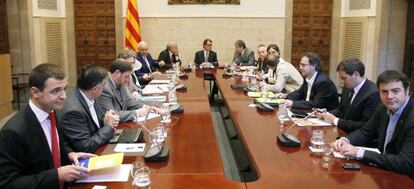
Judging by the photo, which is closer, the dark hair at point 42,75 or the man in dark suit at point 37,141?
the man in dark suit at point 37,141

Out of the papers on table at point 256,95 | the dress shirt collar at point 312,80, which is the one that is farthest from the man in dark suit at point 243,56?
the dress shirt collar at point 312,80

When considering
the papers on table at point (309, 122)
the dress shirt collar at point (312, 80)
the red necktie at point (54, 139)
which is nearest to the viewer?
the red necktie at point (54, 139)

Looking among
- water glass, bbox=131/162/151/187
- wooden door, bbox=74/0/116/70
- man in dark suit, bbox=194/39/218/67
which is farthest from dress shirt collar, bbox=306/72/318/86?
wooden door, bbox=74/0/116/70

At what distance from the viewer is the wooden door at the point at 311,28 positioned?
10.2 m

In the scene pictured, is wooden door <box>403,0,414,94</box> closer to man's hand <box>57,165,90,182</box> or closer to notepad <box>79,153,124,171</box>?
notepad <box>79,153,124,171</box>

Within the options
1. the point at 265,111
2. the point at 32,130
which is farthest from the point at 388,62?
the point at 32,130

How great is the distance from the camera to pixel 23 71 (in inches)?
337

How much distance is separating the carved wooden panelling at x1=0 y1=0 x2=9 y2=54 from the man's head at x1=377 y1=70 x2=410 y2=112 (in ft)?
24.2

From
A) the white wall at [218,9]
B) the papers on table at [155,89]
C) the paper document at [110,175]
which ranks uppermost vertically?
the white wall at [218,9]

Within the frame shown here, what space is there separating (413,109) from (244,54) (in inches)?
255

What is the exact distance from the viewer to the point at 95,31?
402 inches

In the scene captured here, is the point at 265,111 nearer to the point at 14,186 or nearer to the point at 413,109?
the point at 413,109

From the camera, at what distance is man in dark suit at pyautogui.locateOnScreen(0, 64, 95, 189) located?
208 centimetres

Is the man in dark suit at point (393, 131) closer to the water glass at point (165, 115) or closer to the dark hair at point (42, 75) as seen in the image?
the water glass at point (165, 115)
